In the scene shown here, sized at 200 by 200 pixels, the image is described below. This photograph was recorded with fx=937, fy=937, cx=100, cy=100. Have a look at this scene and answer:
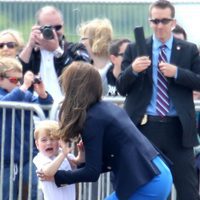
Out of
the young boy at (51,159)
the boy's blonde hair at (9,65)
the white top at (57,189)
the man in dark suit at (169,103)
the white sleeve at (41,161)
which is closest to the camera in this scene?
the young boy at (51,159)

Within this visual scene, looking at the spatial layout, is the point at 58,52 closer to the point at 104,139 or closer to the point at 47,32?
the point at 47,32

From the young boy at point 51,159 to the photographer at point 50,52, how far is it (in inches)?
53.0

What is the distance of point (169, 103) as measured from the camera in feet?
25.9

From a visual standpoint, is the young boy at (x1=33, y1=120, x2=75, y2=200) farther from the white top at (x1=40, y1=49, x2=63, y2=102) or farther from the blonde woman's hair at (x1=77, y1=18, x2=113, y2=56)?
the blonde woman's hair at (x1=77, y1=18, x2=113, y2=56)

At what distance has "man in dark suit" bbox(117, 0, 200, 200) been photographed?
7844mm

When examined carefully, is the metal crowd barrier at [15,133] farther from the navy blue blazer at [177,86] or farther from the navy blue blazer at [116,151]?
the navy blue blazer at [116,151]

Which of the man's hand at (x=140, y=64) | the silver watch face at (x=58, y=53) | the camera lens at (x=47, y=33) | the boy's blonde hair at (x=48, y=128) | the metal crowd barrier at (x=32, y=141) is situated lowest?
the metal crowd barrier at (x=32, y=141)

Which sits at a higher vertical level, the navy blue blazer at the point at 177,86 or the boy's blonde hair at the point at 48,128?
the navy blue blazer at the point at 177,86

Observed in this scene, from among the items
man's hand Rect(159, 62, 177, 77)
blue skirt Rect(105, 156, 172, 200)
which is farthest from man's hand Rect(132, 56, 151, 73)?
blue skirt Rect(105, 156, 172, 200)

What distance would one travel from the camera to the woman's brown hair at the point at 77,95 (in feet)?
21.0

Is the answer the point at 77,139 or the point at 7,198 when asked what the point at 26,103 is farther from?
the point at 77,139

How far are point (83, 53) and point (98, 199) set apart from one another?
1.43 metres

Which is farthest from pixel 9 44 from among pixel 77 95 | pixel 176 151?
pixel 77 95

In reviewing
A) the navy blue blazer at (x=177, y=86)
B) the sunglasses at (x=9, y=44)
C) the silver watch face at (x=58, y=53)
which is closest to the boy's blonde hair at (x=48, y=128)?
the navy blue blazer at (x=177, y=86)
